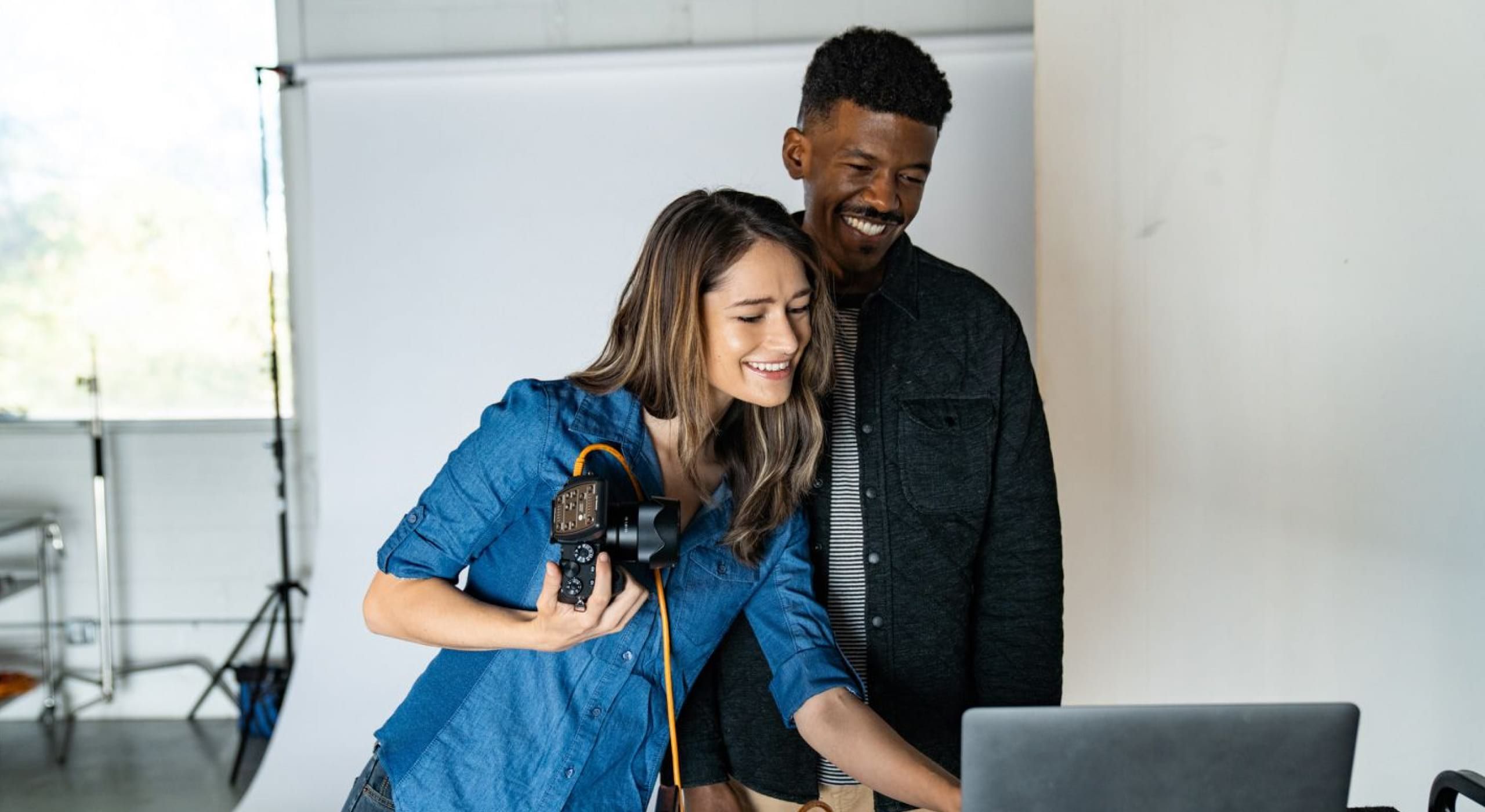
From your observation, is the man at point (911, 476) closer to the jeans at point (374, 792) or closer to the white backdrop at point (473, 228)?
the jeans at point (374, 792)

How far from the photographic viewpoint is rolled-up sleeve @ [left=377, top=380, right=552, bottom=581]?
1.25m

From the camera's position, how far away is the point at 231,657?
396cm

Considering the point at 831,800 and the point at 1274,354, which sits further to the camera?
the point at 1274,354

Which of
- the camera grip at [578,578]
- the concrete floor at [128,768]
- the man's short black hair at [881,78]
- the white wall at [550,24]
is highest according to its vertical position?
the white wall at [550,24]

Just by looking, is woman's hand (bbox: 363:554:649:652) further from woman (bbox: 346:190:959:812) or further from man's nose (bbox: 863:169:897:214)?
man's nose (bbox: 863:169:897:214)

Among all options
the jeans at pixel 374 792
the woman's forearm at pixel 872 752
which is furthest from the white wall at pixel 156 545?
the woman's forearm at pixel 872 752

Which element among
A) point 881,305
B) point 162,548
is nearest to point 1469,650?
point 881,305

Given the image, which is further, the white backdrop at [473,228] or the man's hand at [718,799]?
the white backdrop at [473,228]

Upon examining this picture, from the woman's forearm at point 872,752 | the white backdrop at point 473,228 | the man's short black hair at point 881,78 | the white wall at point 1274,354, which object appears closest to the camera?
the woman's forearm at point 872,752

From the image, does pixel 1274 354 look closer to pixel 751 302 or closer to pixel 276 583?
pixel 751 302

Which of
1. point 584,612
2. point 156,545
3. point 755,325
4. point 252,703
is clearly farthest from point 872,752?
point 156,545

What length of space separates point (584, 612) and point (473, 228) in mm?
2517

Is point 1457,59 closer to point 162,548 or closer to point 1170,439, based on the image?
point 1170,439

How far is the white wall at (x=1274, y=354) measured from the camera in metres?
1.67
